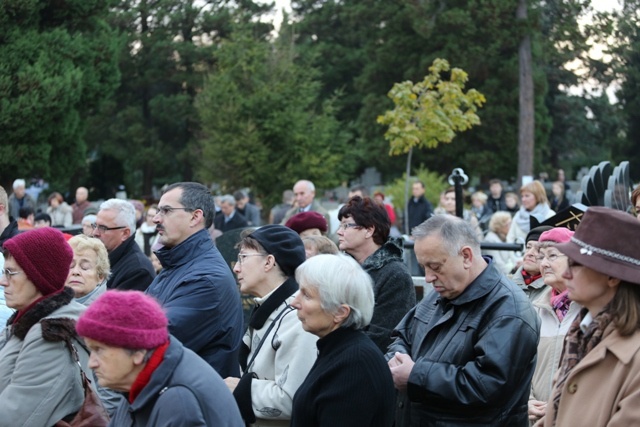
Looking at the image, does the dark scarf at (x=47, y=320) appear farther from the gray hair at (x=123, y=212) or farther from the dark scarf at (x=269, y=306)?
the gray hair at (x=123, y=212)

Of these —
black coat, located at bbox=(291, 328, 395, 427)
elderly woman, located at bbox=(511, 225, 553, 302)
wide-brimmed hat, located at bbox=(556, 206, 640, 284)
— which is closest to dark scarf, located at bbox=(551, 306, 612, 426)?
wide-brimmed hat, located at bbox=(556, 206, 640, 284)

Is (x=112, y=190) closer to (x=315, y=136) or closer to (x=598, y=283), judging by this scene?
(x=315, y=136)

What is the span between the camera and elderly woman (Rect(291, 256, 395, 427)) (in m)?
3.81

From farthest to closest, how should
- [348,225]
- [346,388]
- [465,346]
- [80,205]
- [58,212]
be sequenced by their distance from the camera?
[58,212] → [80,205] → [348,225] → [465,346] → [346,388]

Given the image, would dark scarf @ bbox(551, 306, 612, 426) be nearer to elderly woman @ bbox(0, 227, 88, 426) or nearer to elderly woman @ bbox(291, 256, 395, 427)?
elderly woman @ bbox(291, 256, 395, 427)

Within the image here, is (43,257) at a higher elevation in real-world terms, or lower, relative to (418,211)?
higher

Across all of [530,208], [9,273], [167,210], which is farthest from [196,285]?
[530,208]

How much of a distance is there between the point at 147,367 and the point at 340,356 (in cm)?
99

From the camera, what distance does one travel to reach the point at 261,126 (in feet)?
88.9

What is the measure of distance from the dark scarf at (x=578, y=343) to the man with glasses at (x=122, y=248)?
136 inches

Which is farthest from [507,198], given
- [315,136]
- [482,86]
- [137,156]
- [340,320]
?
[137,156]

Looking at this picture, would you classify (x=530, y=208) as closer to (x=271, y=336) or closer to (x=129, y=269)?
(x=129, y=269)

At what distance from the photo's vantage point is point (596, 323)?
3.28 meters

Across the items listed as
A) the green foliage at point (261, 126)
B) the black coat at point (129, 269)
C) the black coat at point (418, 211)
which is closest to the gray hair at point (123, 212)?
the black coat at point (129, 269)
